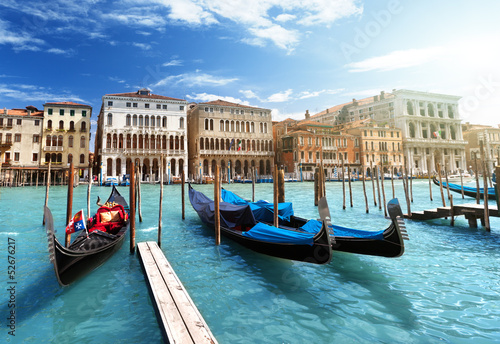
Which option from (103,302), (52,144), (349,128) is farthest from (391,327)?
(349,128)

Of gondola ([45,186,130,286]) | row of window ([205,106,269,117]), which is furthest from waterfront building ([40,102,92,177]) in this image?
gondola ([45,186,130,286])

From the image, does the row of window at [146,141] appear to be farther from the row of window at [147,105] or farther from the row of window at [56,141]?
the row of window at [56,141]

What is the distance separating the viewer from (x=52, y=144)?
92.0 ft

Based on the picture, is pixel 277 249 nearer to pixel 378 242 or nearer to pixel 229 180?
pixel 378 242

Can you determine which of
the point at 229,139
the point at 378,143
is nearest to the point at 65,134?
the point at 229,139

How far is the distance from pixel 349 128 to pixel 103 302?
37544 mm

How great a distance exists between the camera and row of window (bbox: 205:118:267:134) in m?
32.9

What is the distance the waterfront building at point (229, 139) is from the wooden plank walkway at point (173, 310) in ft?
89.9

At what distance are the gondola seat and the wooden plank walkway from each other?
6.76 feet

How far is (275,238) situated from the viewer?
4277 millimetres

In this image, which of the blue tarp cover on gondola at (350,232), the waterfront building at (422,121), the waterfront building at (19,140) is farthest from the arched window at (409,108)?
the waterfront building at (19,140)

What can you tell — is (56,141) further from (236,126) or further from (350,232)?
(350,232)

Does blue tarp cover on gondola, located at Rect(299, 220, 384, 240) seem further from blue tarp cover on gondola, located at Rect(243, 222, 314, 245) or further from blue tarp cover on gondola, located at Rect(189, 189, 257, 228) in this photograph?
blue tarp cover on gondola, located at Rect(189, 189, 257, 228)

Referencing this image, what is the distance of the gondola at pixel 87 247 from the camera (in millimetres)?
3172
